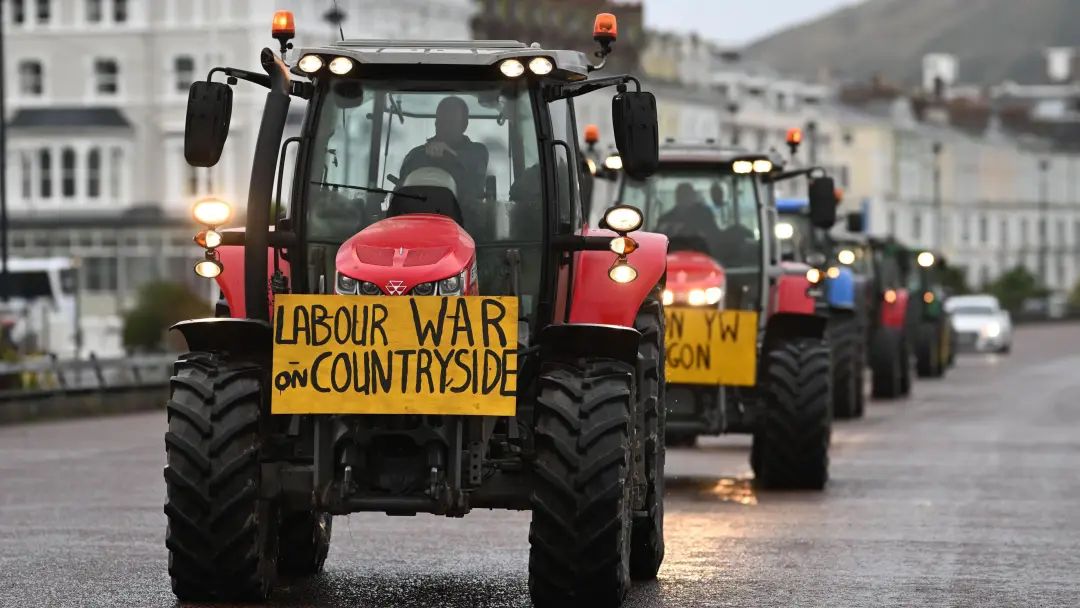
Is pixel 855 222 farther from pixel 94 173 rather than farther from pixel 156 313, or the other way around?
pixel 94 173

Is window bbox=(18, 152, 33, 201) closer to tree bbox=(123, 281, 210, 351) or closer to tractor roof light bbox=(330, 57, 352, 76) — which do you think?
tree bbox=(123, 281, 210, 351)

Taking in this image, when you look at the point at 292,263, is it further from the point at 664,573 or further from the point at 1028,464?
the point at 1028,464

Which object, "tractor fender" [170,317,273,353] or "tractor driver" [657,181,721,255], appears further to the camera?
"tractor driver" [657,181,721,255]

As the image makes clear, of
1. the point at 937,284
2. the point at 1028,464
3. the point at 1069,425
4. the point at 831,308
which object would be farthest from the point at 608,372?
the point at 937,284

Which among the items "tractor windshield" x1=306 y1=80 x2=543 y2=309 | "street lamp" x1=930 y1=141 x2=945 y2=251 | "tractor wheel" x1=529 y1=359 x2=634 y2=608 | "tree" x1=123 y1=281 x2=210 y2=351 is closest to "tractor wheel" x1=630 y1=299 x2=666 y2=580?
"tractor windshield" x1=306 y1=80 x2=543 y2=309

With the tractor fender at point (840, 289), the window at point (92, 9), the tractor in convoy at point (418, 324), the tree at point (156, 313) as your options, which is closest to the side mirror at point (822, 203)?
the tractor fender at point (840, 289)

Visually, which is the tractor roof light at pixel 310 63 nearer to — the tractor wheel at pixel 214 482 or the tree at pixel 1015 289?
the tractor wheel at pixel 214 482

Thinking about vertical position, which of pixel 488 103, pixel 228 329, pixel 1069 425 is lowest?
pixel 1069 425

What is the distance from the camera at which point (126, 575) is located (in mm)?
13219

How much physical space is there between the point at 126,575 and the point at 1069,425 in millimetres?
21935

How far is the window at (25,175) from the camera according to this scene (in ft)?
326

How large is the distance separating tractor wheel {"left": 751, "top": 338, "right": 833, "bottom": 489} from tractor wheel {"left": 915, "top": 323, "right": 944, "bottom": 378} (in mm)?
31871

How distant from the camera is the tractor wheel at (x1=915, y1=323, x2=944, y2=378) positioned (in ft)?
170

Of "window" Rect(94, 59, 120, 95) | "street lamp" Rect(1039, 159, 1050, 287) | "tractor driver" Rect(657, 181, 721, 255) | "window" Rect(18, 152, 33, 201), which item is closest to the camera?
"tractor driver" Rect(657, 181, 721, 255)
